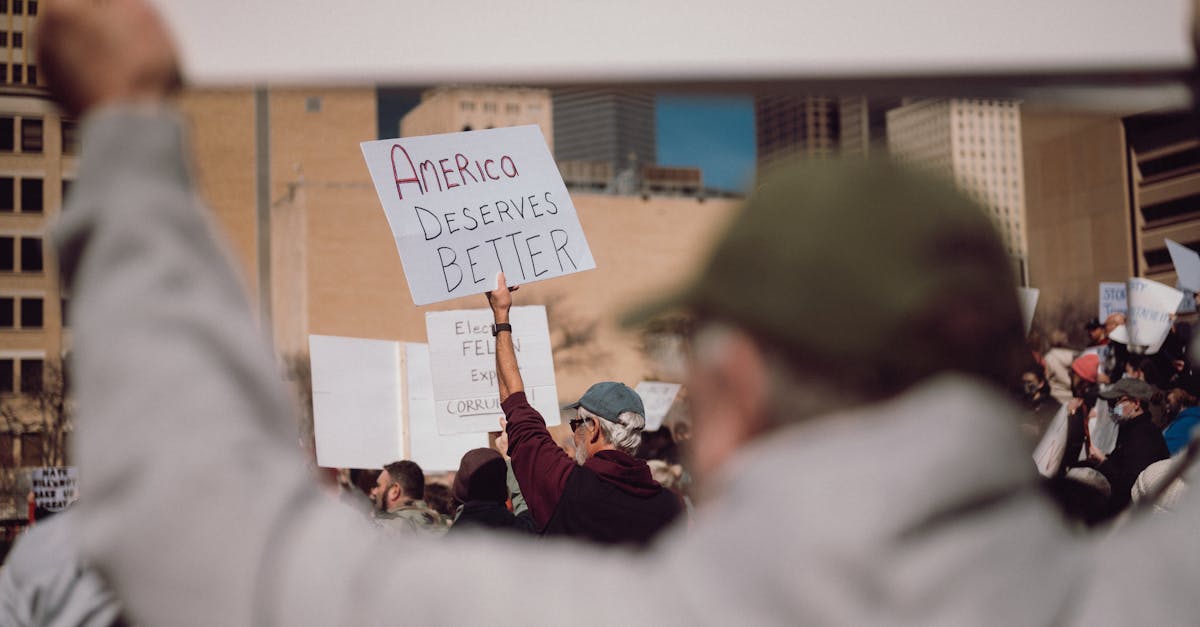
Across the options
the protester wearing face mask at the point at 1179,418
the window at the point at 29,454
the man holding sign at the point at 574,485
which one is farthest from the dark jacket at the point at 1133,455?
the window at the point at 29,454

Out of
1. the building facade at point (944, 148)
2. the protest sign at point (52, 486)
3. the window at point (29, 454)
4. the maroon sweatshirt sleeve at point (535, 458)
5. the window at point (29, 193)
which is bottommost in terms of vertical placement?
the window at point (29, 454)

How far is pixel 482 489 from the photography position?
4734mm

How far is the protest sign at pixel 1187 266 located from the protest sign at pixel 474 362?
18.7ft

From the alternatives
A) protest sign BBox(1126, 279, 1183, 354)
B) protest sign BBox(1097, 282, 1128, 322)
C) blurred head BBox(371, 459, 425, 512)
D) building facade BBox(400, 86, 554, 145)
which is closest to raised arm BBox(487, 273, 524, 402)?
blurred head BBox(371, 459, 425, 512)

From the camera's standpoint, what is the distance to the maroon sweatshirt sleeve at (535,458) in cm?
370

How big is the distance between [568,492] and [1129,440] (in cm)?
410

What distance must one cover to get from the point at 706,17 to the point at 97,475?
0.73 meters

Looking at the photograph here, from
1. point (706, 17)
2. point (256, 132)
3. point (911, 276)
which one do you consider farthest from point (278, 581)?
point (256, 132)

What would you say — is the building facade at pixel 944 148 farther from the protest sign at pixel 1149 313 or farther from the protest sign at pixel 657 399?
the protest sign at pixel 657 399

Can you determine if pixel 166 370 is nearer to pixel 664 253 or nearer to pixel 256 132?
pixel 256 132

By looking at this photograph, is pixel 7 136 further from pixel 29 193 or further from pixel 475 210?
pixel 475 210

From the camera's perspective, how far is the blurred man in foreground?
73cm

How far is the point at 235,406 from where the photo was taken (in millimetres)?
756

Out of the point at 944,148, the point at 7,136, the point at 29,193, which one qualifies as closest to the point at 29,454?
the point at 29,193
